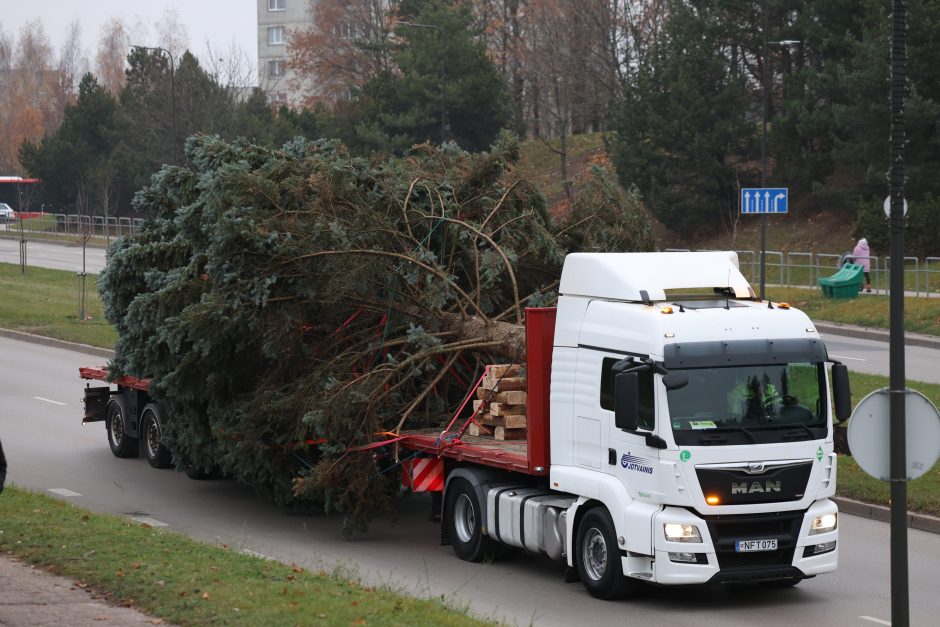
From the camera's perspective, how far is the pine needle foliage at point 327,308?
1394 cm

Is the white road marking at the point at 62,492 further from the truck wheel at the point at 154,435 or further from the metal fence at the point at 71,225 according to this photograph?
the metal fence at the point at 71,225

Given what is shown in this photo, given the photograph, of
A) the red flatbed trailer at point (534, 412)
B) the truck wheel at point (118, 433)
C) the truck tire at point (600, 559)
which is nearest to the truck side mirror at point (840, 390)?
the truck tire at point (600, 559)

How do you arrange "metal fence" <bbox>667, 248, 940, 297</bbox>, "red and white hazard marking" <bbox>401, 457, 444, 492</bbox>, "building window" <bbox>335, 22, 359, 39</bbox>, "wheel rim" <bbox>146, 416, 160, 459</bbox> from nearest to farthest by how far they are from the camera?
"red and white hazard marking" <bbox>401, 457, 444, 492</bbox>, "wheel rim" <bbox>146, 416, 160, 459</bbox>, "metal fence" <bbox>667, 248, 940, 297</bbox>, "building window" <bbox>335, 22, 359, 39</bbox>

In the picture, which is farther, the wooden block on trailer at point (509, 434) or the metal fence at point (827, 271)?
the metal fence at point (827, 271)

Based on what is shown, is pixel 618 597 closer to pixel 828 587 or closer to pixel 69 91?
pixel 828 587

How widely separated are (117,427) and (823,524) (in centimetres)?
1116

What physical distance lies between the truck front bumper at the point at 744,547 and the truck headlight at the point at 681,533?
0.05 feet

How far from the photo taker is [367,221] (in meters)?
Result: 14.3

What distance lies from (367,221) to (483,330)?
1720 mm

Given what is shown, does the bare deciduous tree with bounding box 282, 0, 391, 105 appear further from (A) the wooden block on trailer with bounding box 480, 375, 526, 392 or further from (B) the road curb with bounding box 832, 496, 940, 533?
(A) the wooden block on trailer with bounding box 480, 375, 526, 392

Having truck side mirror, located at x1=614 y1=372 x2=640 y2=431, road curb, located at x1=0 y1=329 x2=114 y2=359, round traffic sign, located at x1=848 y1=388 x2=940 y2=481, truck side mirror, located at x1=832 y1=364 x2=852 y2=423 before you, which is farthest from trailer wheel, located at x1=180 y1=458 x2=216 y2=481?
road curb, located at x1=0 y1=329 x2=114 y2=359

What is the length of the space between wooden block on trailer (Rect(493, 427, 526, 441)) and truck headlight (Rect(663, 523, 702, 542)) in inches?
122

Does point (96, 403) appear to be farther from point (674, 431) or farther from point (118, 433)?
point (674, 431)

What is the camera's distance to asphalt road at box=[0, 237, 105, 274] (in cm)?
5398
